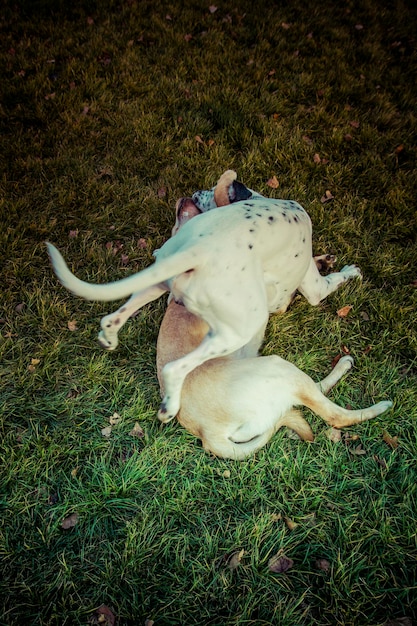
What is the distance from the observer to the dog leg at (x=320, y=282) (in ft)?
10.5

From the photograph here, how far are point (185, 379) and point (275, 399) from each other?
0.50 metres

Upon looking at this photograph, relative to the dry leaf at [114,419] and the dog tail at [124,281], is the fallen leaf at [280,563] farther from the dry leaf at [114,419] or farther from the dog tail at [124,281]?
the dog tail at [124,281]

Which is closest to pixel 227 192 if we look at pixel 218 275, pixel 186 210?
pixel 186 210

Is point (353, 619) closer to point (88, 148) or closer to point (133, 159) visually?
point (133, 159)

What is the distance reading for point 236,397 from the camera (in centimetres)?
246

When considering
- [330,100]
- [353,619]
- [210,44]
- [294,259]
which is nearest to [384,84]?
[330,100]

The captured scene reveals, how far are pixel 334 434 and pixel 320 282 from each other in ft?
3.41

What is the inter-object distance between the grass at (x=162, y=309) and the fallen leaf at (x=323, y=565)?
0.05 feet

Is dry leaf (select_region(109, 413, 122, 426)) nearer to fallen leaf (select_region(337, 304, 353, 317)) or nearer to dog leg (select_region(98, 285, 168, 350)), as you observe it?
dog leg (select_region(98, 285, 168, 350))

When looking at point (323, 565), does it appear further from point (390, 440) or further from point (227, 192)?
point (227, 192)

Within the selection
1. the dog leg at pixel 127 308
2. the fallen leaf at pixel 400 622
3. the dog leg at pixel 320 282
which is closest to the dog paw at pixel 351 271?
the dog leg at pixel 320 282

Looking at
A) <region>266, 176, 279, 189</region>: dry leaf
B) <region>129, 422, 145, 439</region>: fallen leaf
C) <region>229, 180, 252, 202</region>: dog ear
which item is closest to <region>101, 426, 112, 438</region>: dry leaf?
<region>129, 422, 145, 439</region>: fallen leaf

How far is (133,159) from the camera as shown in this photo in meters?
4.61

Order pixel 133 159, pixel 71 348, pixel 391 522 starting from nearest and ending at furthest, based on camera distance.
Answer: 1. pixel 391 522
2. pixel 71 348
3. pixel 133 159
